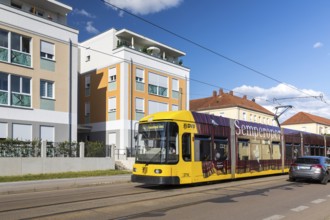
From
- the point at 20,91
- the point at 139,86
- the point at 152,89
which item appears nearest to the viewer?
the point at 20,91

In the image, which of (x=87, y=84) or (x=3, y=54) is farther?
(x=87, y=84)

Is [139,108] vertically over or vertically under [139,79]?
under

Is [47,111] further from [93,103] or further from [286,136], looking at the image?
[286,136]

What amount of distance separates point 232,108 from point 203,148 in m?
52.1

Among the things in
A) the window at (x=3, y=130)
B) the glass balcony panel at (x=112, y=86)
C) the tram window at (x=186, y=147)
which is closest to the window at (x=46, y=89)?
the window at (x=3, y=130)

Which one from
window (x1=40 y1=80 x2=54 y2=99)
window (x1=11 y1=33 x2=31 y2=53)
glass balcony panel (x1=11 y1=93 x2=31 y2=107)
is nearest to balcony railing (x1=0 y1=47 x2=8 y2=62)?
window (x1=11 y1=33 x2=31 y2=53)

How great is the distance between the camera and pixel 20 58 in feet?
86.6

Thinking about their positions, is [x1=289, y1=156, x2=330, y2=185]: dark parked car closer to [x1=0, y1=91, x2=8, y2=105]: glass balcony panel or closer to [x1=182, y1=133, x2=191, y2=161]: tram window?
[x1=182, y1=133, x2=191, y2=161]: tram window

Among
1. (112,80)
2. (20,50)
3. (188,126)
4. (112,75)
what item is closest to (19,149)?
(20,50)

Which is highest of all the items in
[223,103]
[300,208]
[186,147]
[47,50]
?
[47,50]

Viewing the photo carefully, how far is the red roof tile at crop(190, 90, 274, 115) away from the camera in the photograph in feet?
230

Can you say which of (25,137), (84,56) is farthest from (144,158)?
(84,56)

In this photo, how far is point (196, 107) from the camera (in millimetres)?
77938

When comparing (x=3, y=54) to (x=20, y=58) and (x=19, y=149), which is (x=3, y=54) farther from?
(x=19, y=149)
